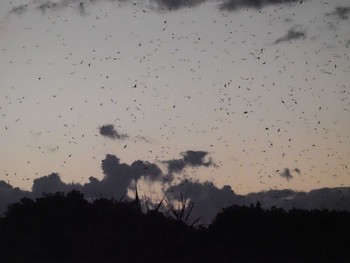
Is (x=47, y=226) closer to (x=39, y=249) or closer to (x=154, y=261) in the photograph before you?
(x=39, y=249)

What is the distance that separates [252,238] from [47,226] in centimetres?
2764

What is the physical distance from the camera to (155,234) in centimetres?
8462

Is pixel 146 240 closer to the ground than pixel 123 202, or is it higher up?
closer to the ground

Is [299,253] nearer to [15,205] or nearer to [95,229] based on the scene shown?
[95,229]

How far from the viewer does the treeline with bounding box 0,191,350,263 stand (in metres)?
79.7

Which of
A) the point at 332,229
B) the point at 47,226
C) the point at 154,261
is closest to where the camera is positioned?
the point at 154,261

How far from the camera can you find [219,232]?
300 ft

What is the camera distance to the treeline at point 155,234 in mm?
79688

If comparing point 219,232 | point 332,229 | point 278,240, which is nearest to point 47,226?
point 219,232

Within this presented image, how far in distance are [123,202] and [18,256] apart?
735 inches

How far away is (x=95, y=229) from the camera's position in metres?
82.6

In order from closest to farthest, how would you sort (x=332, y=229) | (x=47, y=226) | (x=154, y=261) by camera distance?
(x=154, y=261) → (x=47, y=226) → (x=332, y=229)

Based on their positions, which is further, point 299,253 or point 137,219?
point 137,219

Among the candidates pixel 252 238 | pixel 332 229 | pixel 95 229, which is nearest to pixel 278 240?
pixel 252 238
